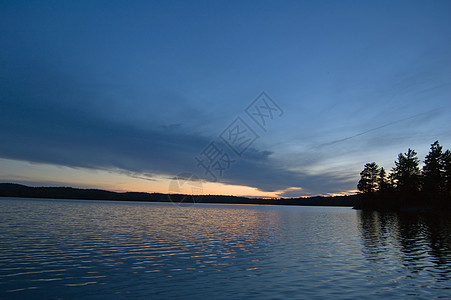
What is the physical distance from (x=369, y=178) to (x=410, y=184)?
108ft

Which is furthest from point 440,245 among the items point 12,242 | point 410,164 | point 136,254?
point 410,164

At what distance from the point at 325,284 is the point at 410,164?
425 ft

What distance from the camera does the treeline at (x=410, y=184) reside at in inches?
3999

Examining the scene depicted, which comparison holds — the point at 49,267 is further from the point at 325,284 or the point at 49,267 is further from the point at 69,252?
the point at 325,284

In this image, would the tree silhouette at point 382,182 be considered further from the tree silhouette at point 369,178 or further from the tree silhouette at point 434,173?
the tree silhouette at point 434,173

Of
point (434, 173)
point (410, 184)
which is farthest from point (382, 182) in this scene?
point (434, 173)

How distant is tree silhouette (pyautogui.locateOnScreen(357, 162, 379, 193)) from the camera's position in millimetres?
146500

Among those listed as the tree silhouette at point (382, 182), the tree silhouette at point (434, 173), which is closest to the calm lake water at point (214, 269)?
the tree silhouette at point (434, 173)

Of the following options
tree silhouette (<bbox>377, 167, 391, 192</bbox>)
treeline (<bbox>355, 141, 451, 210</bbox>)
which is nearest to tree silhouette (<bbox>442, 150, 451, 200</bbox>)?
treeline (<bbox>355, 141, 451, 210</bbox>)

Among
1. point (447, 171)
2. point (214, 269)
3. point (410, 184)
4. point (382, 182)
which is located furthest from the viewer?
point (382, 182)

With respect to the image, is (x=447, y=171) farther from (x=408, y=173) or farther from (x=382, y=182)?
(x=382, y=182)

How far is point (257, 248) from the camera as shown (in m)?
31.1

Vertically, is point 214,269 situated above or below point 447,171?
below

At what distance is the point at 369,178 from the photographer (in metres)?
148
